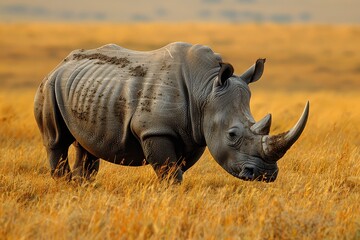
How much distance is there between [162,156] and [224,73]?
0.97 m

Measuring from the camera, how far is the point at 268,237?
6500 mm

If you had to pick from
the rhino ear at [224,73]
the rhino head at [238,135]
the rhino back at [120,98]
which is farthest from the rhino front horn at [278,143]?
the rhino back at [120,98]

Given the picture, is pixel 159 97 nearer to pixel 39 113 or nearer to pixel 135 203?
pixel 135 203

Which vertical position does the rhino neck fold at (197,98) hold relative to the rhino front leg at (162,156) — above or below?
above

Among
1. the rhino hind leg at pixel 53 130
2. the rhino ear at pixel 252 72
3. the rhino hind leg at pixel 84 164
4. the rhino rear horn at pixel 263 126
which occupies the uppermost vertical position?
the rhino ear at pixel 252 72

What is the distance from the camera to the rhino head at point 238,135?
765 centimetres

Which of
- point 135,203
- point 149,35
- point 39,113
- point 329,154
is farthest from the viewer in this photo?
point 149,35

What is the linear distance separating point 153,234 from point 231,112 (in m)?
2.03

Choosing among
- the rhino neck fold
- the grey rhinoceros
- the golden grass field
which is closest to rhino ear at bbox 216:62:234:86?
the grey rhinoceros

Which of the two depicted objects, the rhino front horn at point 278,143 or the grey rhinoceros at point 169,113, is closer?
the rhino front horn at point 278,143

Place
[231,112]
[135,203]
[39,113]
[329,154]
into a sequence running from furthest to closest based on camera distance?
[329,154] < [39,113] < [231,112] < [135,203]

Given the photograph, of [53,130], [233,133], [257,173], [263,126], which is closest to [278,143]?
[263,126]

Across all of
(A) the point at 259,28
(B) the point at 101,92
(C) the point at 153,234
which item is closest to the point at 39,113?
(B) the point at 101,92

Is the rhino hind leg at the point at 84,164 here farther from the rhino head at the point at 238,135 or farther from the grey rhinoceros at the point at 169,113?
the rhino head at the point at 238,135
